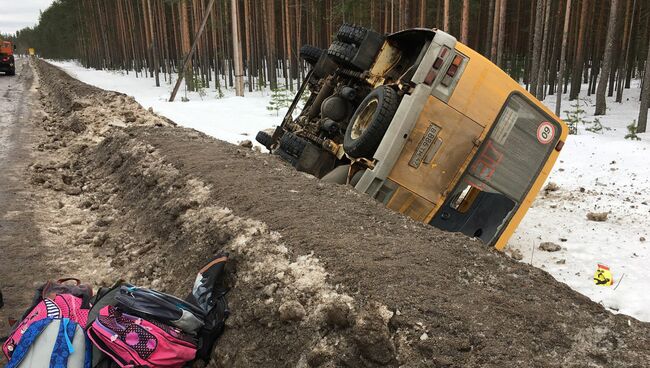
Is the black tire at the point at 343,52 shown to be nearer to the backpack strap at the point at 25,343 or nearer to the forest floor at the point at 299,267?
the forest floor at the point at 299,267

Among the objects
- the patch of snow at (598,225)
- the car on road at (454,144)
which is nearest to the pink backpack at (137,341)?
the car on road at (454,144)

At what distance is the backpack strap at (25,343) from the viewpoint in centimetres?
264

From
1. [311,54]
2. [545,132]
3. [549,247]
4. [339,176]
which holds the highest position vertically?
[311,54]

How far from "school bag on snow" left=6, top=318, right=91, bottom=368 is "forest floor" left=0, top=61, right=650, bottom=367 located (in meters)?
0.79

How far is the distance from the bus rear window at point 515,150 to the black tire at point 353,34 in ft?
6.65

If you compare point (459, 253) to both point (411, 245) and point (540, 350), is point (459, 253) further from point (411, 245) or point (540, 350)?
point (540, 350)

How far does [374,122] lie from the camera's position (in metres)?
4.93

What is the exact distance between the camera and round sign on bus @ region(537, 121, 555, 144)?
→ 17.0ft

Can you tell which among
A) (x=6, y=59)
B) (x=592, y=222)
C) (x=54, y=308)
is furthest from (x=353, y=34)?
(x=6, y=59)

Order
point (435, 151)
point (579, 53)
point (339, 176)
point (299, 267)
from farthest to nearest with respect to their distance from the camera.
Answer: point (579, 53)
point (339, 176)
point (435, 151)
point (299, 267)

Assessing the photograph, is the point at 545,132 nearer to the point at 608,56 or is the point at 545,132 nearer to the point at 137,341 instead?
the point at 137,341

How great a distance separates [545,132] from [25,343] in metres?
5.06

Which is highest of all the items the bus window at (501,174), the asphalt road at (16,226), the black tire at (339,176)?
the bus window at (501,174)

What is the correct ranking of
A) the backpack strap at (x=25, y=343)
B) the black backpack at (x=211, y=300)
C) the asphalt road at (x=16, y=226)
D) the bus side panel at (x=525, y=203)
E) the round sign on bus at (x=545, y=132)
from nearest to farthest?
the backpack strap at (x=25, y=343), the black backpack at (x=211, y=300), the asphalt road at (x=16, y=226), the bus side panel at (x=525, y=203), the round sign on bus at (x=545, y=132)
